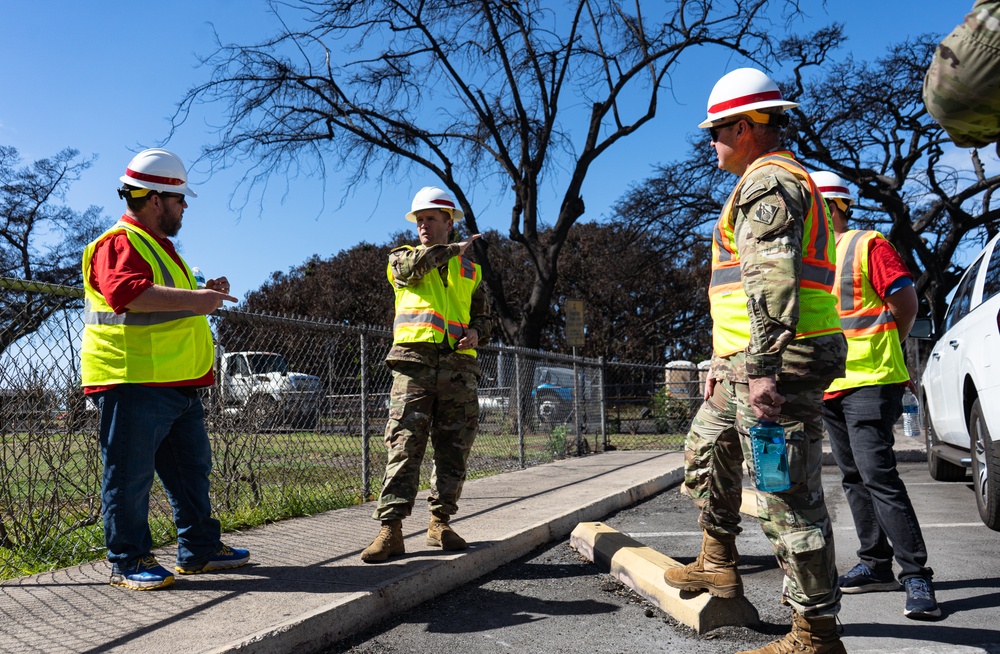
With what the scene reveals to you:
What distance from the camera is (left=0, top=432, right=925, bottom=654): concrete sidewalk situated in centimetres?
306

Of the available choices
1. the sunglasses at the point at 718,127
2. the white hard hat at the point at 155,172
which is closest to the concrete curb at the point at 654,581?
the sunglasses at the point at 718,127

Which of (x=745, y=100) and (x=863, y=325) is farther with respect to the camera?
(x=863, y=325)

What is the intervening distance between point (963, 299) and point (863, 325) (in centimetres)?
318

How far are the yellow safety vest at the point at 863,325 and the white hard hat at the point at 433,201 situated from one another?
7.12 ft

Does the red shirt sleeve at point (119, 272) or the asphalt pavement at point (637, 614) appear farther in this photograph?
the red shirt sleeve at point (119, 272)

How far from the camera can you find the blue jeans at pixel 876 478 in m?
3.78

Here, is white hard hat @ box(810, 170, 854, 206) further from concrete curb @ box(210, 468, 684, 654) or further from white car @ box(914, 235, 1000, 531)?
concrete curb @ box(210, 468, 684, 654)

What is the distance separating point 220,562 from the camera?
163 inches

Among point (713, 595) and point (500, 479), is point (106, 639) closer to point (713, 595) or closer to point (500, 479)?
point (713, 595)

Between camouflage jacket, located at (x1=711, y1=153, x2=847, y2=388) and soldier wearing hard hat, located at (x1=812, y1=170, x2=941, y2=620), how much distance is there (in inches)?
41.8

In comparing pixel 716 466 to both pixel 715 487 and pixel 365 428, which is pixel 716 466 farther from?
pixel 365 428

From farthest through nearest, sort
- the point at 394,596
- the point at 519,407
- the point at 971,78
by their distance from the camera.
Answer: the point at 519,407 < the point at 394,596 < the point at 971,78

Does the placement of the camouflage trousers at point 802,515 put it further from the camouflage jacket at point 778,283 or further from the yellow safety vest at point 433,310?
the yellow safety vest at point 433,310

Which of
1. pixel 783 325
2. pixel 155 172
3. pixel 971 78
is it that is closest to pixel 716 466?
pixel 783 325
